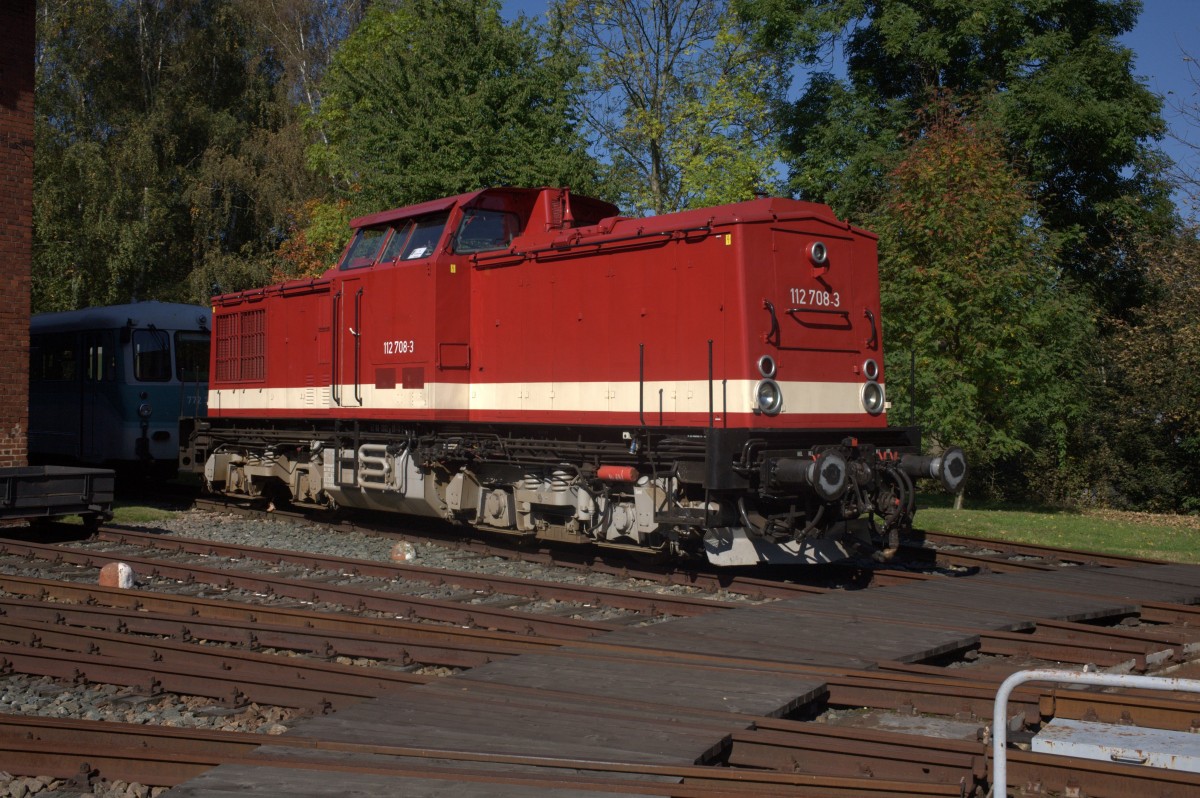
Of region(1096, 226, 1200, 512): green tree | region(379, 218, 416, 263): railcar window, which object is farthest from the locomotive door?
region(1096, 226, 1200, 512): green tree

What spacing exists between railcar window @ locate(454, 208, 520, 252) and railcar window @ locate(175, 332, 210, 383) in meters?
8.62

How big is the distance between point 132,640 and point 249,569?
3.77 metres

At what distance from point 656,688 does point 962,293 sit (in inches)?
480

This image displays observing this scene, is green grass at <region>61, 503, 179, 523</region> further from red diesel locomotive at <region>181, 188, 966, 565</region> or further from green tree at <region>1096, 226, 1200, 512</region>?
green tree at <region>1096, 226, 1200, 512</region>

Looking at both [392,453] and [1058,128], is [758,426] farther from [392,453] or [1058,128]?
[1058,128]

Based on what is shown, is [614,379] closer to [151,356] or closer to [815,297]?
[815,297]

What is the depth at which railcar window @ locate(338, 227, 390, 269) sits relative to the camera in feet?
43.6

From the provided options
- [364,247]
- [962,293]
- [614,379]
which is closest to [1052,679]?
[614,379]

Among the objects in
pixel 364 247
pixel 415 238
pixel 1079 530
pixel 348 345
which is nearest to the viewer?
pixel 415 238

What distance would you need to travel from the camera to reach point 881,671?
20.4 ft

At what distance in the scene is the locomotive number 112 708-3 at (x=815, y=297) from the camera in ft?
32.1

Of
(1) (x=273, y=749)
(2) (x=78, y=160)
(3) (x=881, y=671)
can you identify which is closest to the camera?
(1) (x=273, y=749)

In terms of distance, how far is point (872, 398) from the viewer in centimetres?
1034

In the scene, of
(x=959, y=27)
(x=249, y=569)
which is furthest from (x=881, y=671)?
(x=959, y=27)
